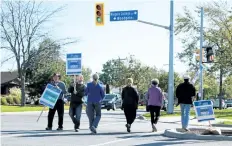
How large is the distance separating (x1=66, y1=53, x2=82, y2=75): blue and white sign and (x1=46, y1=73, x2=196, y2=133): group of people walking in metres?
3.56

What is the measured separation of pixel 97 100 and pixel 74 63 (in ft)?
16.0

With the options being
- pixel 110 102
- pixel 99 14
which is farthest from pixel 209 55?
pixel 110 102

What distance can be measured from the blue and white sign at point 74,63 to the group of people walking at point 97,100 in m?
3.56

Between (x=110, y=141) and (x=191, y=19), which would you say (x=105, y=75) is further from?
(x=110, y=141)

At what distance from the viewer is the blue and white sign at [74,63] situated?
64.6ft

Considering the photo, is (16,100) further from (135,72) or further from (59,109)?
(59,109)

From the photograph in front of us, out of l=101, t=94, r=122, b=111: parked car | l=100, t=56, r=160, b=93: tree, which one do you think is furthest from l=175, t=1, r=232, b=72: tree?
l=100, t=56, r=160, b=93: tree

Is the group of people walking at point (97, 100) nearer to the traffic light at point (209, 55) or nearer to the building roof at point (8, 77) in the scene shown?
the traffic light at point (209, 55)

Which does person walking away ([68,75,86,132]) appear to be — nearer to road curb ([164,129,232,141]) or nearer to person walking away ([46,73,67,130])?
person walking away ([46,73,67,130])

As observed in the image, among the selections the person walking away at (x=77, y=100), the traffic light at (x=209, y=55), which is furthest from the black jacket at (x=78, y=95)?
the traffic light at (x=209, y=55)

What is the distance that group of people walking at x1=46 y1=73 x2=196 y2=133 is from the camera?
600 inches

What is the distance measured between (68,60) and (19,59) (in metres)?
Answer: 28.4

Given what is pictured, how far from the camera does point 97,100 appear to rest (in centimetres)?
1527

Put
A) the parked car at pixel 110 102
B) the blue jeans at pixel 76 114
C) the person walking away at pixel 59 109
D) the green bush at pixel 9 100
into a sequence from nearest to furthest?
the blue jeans at pixel 76 114 → the person walking away at pixel 59 109 → the parked car at pixel 110 102 → the green bush at pixel 9 100
